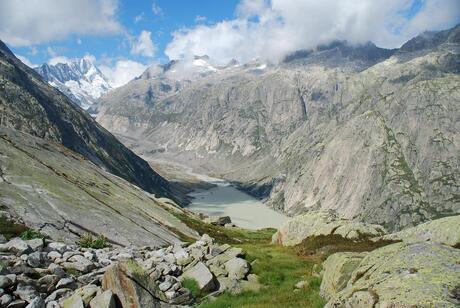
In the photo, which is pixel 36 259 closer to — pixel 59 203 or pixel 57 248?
pixel 57 248

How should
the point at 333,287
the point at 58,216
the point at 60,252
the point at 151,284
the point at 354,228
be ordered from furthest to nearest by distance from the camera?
the point at 354,228
the point at 58,216
the point at 60,252
the point at 333,287
the point at 151,284

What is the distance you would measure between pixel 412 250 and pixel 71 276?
49.0 ft

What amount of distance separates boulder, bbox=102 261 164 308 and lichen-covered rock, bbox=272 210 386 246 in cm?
3458

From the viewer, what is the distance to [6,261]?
65.8ft

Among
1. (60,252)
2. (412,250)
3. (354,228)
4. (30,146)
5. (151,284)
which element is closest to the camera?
(412,250)

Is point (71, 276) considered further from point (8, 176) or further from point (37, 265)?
point (8, 176)

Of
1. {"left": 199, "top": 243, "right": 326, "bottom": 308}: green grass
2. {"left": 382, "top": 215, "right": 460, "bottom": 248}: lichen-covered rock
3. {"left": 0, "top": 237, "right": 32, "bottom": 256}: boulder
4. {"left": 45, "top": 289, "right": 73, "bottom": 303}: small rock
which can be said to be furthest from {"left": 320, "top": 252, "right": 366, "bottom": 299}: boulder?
{"left": 0, "top": 237, "right": 32, "bottom": 256}: boulder

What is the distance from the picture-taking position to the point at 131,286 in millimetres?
17641

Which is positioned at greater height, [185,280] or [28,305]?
[28,305]

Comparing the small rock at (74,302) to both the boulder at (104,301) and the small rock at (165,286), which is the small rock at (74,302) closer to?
the boulder at (104,301)

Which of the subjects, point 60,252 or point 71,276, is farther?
point 60,252

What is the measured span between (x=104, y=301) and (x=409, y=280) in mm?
10958

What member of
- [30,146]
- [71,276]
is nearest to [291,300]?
Answer: [71,276]

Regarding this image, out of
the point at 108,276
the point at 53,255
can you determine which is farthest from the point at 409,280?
the point at 53,255
